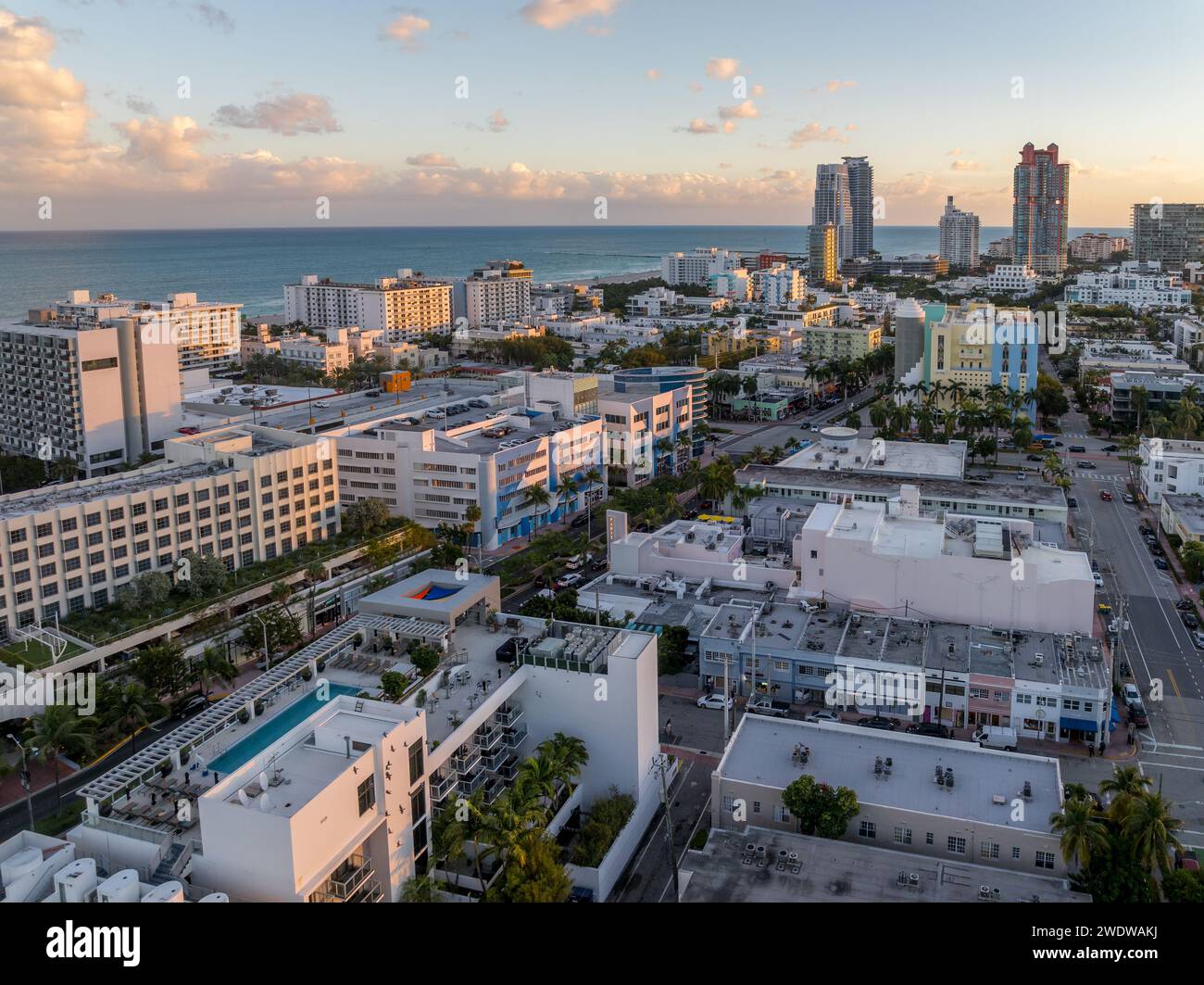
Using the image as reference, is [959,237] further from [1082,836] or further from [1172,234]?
[1082,836]

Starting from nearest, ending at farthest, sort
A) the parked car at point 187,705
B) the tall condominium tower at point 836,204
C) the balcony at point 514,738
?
the balcony at point 514,738 < the parked car at point 187,705 < the tall condominium tower at point 836,204

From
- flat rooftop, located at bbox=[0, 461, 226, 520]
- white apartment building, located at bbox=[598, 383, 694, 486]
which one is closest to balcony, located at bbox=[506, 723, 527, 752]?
flat rooftop, located at bbox=[0, 461, 226, 520]

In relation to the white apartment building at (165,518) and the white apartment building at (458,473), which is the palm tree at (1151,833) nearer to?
the white apartment building at (165,518)

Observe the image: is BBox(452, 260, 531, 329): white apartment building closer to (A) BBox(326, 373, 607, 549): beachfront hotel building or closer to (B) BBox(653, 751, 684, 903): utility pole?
(A) BBox(326, 373, 607, 549): beachfront hotel building

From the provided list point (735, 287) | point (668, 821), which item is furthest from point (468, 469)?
point (735, 287)

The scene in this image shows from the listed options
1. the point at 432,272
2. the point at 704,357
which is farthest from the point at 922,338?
the point at 432,272

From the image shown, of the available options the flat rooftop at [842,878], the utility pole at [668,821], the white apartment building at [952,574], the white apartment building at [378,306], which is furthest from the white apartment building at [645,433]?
the white apartment building at [378,306]
